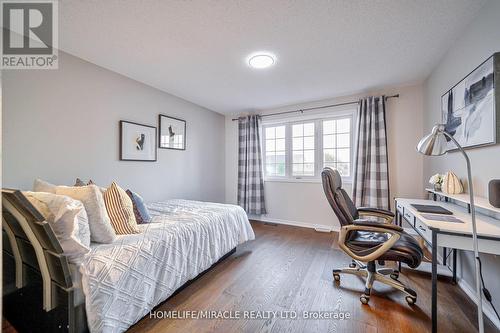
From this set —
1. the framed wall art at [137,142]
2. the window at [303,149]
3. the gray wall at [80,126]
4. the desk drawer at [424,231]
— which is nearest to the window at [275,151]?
the window at [303,149]

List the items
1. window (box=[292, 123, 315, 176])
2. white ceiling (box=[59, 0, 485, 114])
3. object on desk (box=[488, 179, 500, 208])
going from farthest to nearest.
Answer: window (box=[292, 123, 315, 176]) → white ceiling (box=[59, 0, 485, 114]) → object on desk (box=[488, 179, 500, 208])

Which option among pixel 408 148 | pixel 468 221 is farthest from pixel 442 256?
pixel 408 148

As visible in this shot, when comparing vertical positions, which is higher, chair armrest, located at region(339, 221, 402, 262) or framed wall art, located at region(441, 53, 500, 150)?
framed wall art, located at region(441, 53, 500, 150)

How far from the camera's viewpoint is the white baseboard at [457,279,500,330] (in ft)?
4.93

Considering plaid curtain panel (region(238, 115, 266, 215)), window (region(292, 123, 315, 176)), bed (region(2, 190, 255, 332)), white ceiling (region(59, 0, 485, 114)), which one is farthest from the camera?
plaid curtain panel (region(238, 115, 266, 215))

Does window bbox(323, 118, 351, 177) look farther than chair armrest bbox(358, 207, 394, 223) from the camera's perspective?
Yes

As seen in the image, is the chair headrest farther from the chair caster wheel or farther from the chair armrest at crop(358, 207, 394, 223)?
the chair caster wheel

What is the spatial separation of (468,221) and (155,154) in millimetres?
3417

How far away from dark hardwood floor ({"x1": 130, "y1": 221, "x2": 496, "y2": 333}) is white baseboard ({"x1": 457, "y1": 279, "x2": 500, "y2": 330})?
5 cm

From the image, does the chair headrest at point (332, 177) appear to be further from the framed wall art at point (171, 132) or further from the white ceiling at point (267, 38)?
the framed wall art at point (171, 132)

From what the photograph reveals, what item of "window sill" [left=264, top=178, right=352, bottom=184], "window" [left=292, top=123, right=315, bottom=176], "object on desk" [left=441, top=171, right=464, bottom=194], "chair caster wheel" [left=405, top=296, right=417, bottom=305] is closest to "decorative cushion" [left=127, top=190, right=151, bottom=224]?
"chair caster wheel" [left=405, top=296, right=417, bottom=305]

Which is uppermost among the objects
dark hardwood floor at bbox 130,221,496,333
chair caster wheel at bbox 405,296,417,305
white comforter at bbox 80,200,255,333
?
white comforter at bbox 80,200,255,333

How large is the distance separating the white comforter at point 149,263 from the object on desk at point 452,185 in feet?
7.19

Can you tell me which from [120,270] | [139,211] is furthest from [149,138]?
[120,270]
